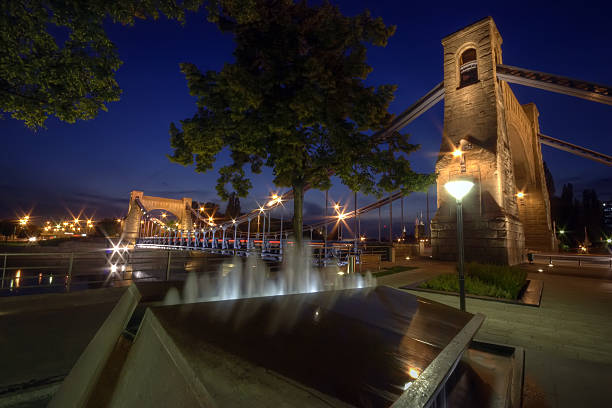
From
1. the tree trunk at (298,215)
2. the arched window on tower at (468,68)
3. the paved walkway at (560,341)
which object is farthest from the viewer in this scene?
the arched window on tower at (468,68)

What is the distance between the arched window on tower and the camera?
19.2m

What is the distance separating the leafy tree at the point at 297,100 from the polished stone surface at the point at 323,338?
624 centimetres

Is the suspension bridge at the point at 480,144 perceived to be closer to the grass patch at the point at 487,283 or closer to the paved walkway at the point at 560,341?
the grass patch at the point at 487,283

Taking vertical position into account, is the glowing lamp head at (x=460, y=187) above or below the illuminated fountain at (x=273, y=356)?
above

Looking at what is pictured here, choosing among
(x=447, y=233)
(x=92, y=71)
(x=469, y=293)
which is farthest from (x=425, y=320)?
(x=447, y=233)

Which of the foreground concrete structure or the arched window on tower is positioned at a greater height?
the arched window on tower

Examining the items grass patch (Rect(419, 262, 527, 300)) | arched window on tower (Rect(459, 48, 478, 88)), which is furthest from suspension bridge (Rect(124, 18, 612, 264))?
grass patch (Rect(419, 262, 527, 300))

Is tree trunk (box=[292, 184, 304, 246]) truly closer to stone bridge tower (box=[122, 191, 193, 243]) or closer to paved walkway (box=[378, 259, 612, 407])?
paved walkway (box=[378, 259, 612, 407])

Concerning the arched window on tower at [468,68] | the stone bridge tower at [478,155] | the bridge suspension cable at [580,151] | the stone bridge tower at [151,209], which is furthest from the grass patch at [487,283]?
the stone bridge tower at [151,209]

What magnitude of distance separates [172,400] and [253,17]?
8.52 metres

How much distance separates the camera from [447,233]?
17922 mm

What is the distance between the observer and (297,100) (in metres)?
7.47

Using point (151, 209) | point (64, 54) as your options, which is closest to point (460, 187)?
point (64, 54)

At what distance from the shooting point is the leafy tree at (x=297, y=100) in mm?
7844
